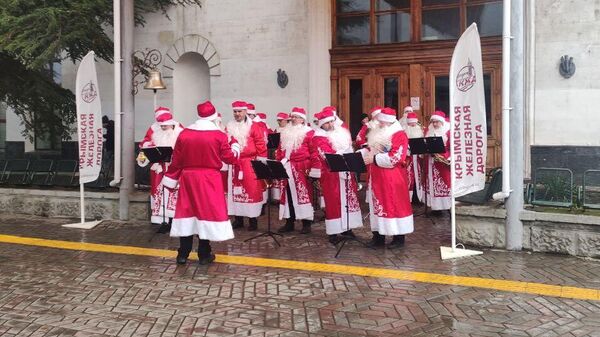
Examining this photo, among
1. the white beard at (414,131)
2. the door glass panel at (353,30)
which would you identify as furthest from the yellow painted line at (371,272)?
the door glass panel at (353,30)

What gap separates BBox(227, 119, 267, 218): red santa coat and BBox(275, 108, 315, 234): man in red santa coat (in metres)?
0.46

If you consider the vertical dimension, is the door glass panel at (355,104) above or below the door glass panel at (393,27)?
below

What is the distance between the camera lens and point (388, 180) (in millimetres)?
7902

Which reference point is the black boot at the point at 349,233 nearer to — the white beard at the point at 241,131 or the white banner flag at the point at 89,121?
the white beard at the point at 241,131

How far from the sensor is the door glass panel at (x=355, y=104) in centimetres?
1458

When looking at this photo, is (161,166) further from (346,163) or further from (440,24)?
(440,24)

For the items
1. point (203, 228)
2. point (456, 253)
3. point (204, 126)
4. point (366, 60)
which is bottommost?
point (456, 253)

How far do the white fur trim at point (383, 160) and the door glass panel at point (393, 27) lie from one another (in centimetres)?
709

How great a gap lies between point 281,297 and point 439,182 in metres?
5.20

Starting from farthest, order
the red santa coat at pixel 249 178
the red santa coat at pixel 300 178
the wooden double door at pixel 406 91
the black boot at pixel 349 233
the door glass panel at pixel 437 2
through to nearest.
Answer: the door glass panel at pixel 437 2, the wooden double door at pixel 406 91, the red santa coat at pixel 249 178, the red santa coat at pixel 300 178, the black boot at pixel 349 233

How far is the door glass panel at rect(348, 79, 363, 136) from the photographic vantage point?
47.8 feet

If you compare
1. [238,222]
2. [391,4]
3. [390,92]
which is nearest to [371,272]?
[238,222]

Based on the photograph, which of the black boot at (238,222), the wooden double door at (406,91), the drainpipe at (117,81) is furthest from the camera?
the wooden double door at (406,91)

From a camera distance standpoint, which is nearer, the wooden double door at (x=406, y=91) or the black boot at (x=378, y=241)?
the black boot at (x=378, y=241)
